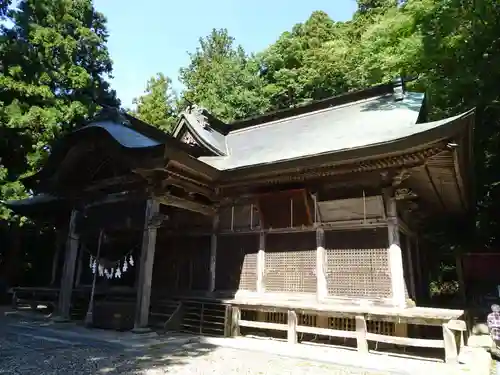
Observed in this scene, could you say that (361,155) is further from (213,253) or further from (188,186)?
(213,253)

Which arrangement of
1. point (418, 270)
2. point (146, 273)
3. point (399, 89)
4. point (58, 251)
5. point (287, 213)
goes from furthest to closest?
1. point (58, 251)
2. point (418, 270)
3. point (399, 89)
4. point (287, 213)
5. point (146, 273)

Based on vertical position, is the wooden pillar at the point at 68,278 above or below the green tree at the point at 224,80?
below

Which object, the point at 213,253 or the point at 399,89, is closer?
the point at 213,253

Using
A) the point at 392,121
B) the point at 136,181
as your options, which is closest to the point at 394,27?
the point at 392,121

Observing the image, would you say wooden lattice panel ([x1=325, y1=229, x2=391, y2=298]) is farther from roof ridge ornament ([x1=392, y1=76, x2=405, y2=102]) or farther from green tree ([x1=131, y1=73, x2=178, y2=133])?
green tree ([x1=131, y1=73, x2=178, y2=133])

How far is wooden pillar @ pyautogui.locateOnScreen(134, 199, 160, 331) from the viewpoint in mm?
7586

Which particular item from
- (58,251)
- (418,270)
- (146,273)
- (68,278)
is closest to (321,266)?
(146,273)

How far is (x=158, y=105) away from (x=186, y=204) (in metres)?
22.8

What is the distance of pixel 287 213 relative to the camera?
844 cm

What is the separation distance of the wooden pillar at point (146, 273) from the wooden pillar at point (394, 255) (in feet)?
16.5

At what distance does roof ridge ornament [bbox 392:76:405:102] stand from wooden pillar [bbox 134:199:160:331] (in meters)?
7.52

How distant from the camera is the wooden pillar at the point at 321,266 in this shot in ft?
25.5

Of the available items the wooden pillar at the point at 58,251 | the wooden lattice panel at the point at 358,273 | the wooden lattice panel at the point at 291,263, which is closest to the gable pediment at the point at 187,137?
the wooden lattice panel at the point at 291,263

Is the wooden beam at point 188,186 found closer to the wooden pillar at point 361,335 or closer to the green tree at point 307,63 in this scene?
the wooden pillar at point 361,335
